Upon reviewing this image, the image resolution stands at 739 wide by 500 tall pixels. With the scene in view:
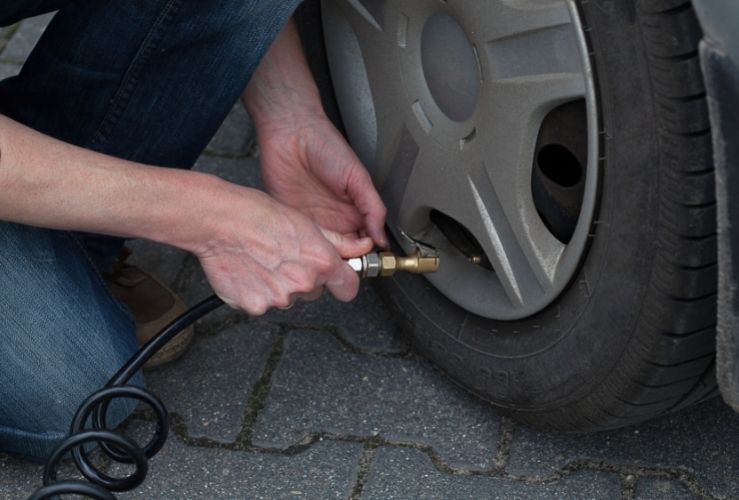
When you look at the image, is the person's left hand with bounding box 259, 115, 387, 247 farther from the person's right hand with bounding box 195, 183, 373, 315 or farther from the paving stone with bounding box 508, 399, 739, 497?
the paving stone with bounding box 508, 399, 739, 497

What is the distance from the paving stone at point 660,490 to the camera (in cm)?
146

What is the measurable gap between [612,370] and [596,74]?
1.08ft

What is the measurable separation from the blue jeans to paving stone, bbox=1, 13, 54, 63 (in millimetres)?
798

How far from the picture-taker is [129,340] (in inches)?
64.3

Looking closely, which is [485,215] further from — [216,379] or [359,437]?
[216,379]

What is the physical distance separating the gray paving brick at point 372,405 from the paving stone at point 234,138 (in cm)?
52

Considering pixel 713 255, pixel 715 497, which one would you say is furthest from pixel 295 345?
pixel 713 255

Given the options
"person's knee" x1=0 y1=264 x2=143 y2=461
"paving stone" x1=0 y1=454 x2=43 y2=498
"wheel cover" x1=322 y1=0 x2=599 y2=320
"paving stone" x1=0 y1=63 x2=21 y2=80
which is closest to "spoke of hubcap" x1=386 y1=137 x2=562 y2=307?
"wheel cover" x1=322 y1=0 x2=599 y2=320

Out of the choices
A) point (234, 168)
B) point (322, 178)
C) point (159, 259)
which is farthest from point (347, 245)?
point (234, 168)

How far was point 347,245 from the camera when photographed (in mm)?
1497

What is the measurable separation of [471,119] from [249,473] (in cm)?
52

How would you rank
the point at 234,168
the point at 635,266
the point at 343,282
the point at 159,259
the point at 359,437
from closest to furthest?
the point at 635,266, the point at 343,282, the point at 359,437, the point at 159,259, the point at 234,168

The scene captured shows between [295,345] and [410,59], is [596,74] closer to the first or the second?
[410,59]

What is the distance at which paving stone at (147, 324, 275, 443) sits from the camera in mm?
1615
